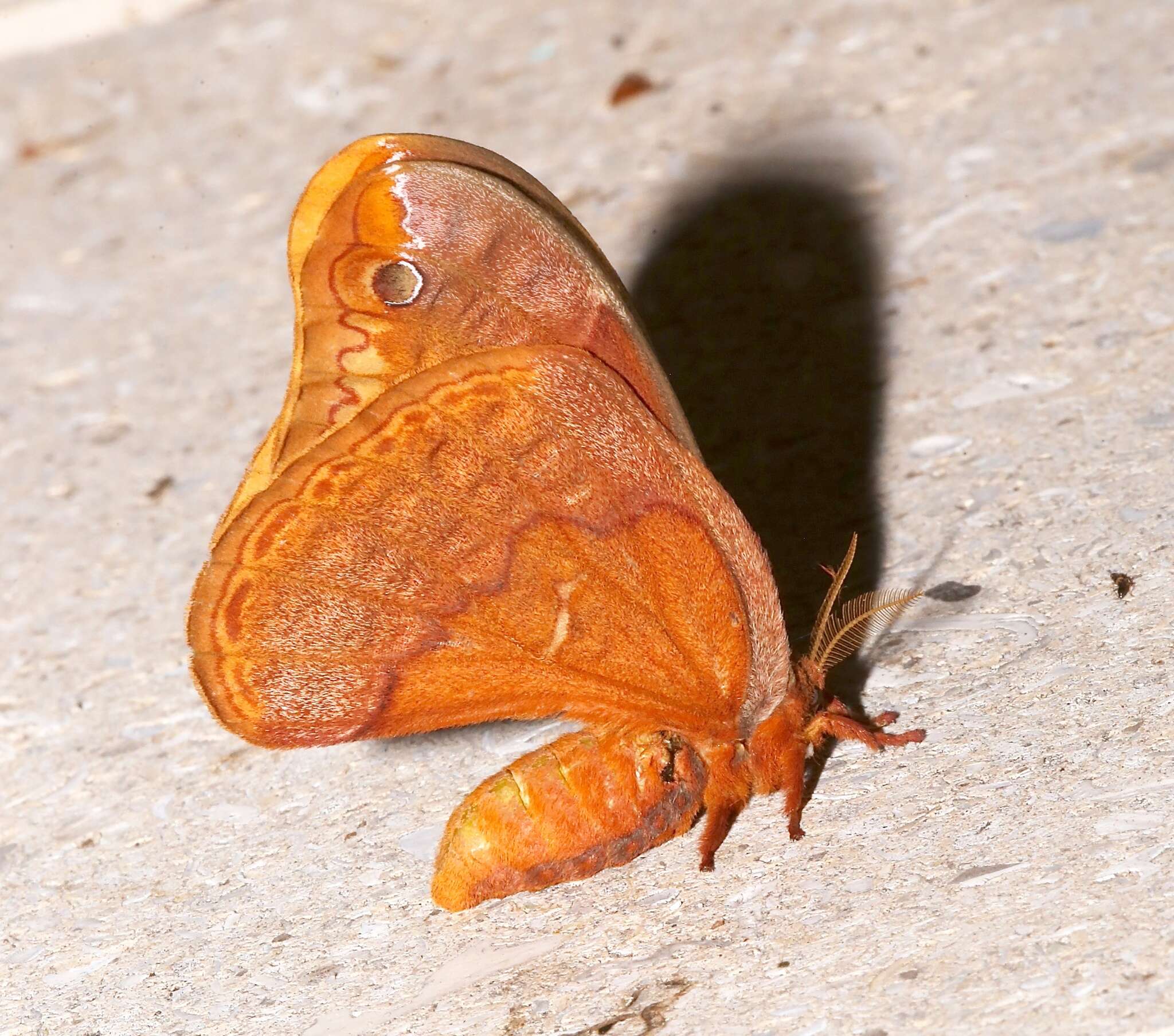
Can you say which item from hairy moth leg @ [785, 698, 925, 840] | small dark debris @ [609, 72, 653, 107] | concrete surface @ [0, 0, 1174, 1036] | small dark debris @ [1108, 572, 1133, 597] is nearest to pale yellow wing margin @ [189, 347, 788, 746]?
hairy moth leg @ [785, 698, 925, 840]

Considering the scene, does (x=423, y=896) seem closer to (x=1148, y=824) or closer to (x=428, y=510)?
(x=428, y=510)

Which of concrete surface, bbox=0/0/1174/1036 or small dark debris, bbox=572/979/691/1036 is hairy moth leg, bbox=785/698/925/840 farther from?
small dark debris, bbox=572/979/691/1036

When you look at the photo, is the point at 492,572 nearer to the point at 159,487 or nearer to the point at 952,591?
the point at 952,591

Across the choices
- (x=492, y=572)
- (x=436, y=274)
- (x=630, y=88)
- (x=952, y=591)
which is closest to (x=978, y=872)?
(x=952, y=591)

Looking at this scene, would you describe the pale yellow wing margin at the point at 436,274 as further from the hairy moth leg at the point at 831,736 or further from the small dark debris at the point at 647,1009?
the small dark debris at the point at 647,1009

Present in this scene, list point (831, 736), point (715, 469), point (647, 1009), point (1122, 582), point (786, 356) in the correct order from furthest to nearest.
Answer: point (786, 356) < point (715, 469) < point (1122, 582) < point (831, 736) < point (647, 1009)

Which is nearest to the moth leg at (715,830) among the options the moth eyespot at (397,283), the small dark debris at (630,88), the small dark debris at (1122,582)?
the small dark debris at (1122,582)
